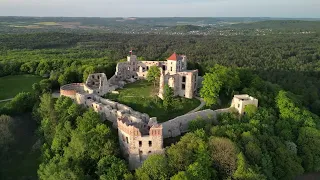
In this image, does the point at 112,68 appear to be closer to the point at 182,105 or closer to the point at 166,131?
the point at 182,105

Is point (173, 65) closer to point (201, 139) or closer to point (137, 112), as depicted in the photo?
point (137, 112)

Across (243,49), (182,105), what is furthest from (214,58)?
(182,105)

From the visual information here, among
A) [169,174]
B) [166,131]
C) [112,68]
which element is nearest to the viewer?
[169,174]

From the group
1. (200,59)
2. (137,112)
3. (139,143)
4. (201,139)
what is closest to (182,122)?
(201,139)

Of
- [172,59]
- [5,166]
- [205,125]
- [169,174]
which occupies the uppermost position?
[172,59]

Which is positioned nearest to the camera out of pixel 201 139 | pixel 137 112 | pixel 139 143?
pixel 139 143
